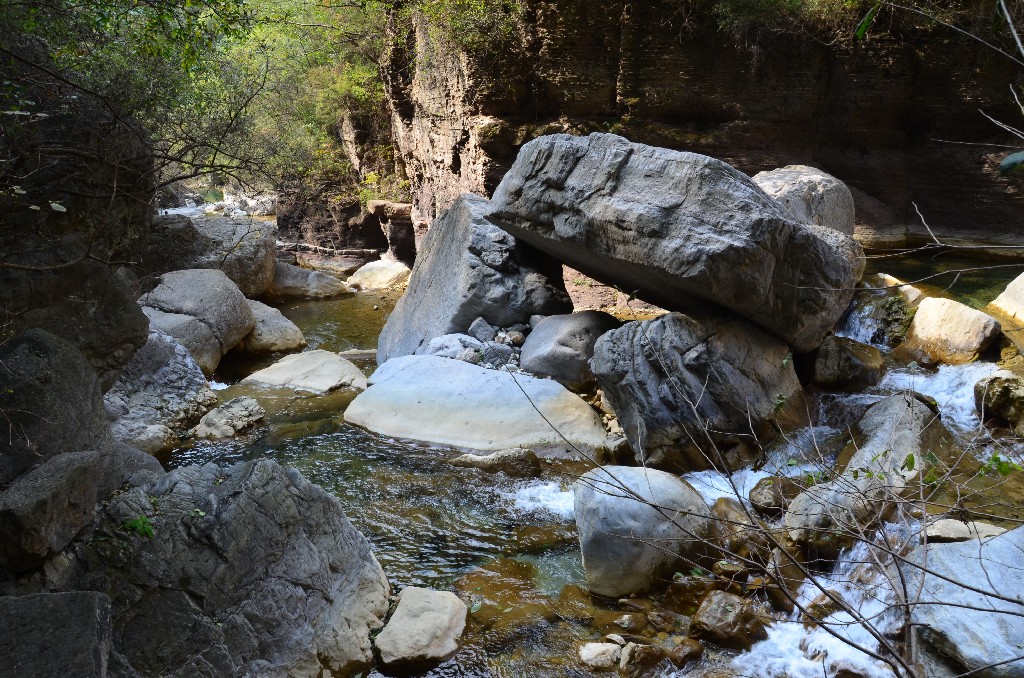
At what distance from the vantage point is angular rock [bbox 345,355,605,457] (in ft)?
23.1

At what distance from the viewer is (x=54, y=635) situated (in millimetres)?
2537

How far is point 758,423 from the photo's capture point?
6.41 m

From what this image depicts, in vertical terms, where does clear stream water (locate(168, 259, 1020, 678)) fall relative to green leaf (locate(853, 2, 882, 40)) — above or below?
below

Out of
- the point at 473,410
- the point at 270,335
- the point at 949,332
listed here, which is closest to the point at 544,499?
the point at 473,410

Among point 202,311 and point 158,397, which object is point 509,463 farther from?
point 202,311

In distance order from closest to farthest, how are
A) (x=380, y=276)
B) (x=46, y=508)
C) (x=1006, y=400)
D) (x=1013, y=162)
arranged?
(x=1013, y=162), (x=46, y=508), (x=1006, y=400), (x=380, y=276)

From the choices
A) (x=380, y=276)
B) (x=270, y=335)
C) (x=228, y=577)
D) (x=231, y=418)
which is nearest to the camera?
(x=228, y=577)

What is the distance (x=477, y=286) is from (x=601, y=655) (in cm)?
536

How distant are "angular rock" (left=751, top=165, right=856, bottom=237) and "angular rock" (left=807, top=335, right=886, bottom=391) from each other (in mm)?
1886

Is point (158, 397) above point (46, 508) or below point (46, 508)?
below

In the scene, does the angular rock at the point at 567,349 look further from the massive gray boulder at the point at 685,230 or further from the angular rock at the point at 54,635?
the angular rock at the point at 54,635

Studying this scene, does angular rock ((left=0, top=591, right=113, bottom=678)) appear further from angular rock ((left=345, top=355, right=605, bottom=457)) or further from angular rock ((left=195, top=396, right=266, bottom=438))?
angular rock ((left=195, top=396, right=266, bottom=438))

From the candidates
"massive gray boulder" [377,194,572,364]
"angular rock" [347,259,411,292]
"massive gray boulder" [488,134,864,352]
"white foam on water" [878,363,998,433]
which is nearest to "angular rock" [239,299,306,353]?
"massive gray boulder" [377,194,572,364]

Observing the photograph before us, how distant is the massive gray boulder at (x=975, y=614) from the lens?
3.35 m
